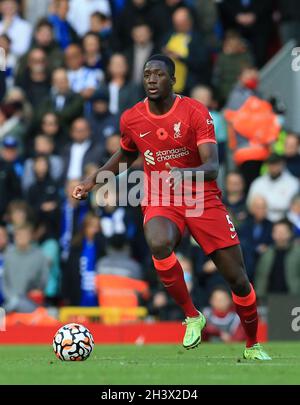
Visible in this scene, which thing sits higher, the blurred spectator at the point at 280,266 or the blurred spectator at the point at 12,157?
the blurred spectator at the point at 12,157

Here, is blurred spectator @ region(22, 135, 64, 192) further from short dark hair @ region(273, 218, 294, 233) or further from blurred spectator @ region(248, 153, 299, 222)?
short dark hair @ region(273, 218, 294, 233)

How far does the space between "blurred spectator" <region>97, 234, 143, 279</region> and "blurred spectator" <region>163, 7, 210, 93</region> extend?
3121 mm

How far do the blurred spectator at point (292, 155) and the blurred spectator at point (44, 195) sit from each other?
138 inches

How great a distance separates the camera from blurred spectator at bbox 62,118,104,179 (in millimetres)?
19672

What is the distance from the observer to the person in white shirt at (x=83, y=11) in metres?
22.4

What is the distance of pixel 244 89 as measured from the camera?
771 inches

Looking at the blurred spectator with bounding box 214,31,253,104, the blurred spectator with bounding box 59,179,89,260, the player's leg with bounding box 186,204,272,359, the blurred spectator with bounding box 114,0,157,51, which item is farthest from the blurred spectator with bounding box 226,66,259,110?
the player's leg with bounding box 186,204,272,359

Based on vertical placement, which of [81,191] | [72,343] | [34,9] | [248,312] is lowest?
[72,343]

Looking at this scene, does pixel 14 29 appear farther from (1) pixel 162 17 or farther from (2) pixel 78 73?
(1) pixel 162 17

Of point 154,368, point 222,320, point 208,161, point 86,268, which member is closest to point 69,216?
point 86,268

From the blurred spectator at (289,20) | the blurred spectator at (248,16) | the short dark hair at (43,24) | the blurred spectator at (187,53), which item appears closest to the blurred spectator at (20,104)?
the short dark hair at (43,24)

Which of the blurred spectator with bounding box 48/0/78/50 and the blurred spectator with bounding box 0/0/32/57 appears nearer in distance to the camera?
the blurred spectator with bounding box 48/0/78/50

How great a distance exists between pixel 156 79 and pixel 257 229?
6835 mm

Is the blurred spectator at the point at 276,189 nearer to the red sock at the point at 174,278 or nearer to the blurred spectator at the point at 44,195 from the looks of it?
the blurred spectator at the point at 44,195
